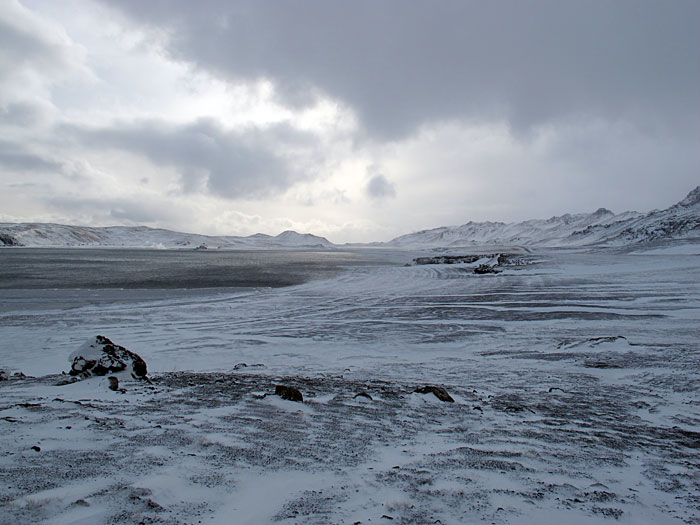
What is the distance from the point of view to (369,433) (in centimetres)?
535

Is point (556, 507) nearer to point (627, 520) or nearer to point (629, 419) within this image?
point (627, 520)

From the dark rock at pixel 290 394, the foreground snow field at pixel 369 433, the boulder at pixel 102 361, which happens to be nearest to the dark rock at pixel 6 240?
the foreground snow field at pixel 369 433

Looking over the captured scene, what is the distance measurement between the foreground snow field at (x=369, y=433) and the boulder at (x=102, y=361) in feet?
2.09

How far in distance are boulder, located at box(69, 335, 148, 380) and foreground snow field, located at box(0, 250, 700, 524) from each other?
0.64m

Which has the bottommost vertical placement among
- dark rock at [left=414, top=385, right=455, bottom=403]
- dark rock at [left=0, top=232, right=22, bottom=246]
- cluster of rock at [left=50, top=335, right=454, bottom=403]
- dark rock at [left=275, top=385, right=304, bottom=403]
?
dark rock at [left=414, top=385, right=455, bottom=403]

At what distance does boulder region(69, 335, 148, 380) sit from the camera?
25.8 ft

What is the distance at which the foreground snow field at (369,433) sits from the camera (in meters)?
3.26

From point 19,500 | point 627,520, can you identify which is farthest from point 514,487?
point 19,500

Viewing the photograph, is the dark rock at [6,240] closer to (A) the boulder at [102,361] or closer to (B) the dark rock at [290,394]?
(A) the boulder at [102,361]

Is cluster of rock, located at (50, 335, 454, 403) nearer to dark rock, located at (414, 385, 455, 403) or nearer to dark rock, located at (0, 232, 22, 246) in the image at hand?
dark rock, located at (414, 385, 455, 403)

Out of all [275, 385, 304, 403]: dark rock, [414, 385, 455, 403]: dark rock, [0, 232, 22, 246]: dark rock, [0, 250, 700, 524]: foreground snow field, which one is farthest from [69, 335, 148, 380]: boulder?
[0, 232, 22, 246]: dark rock

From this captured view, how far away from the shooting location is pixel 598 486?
387 cm

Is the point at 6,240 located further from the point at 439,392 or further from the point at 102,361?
the point at 439,392

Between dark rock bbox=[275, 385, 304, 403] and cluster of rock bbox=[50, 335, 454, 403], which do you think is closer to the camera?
dark rock bbox=[275, 385, 304, 403]
